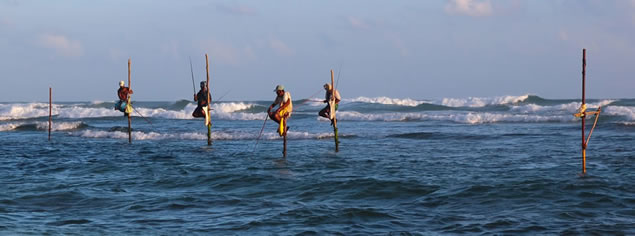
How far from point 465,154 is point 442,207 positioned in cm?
834

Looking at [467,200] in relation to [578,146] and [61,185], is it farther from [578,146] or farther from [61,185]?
[578,146]

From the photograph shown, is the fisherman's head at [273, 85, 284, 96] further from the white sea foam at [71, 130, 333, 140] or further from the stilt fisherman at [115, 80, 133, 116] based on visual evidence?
the white sea foam at [71, 130, 333, 140]

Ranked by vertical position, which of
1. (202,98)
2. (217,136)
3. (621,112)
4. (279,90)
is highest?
(279,90)

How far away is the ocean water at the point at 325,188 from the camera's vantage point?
917cm

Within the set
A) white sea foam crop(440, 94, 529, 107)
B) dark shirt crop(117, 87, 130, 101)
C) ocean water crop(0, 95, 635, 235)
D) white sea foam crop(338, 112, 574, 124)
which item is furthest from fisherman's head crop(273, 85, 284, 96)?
white sea foam crop(440, 94, 529, 107)

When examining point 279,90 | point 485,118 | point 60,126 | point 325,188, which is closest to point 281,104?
point 279,90

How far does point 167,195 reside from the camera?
1180cm

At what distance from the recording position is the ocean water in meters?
9.17

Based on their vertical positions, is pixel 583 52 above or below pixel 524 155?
above

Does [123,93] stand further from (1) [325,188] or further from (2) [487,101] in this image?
(2) [487,101]

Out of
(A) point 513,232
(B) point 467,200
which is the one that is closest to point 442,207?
(B) point 467,200

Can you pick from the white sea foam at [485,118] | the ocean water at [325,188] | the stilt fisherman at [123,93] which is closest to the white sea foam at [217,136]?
the ocean water at [325,188]

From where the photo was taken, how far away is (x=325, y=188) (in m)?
12.3

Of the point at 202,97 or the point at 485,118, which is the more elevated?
the point at 202,97
